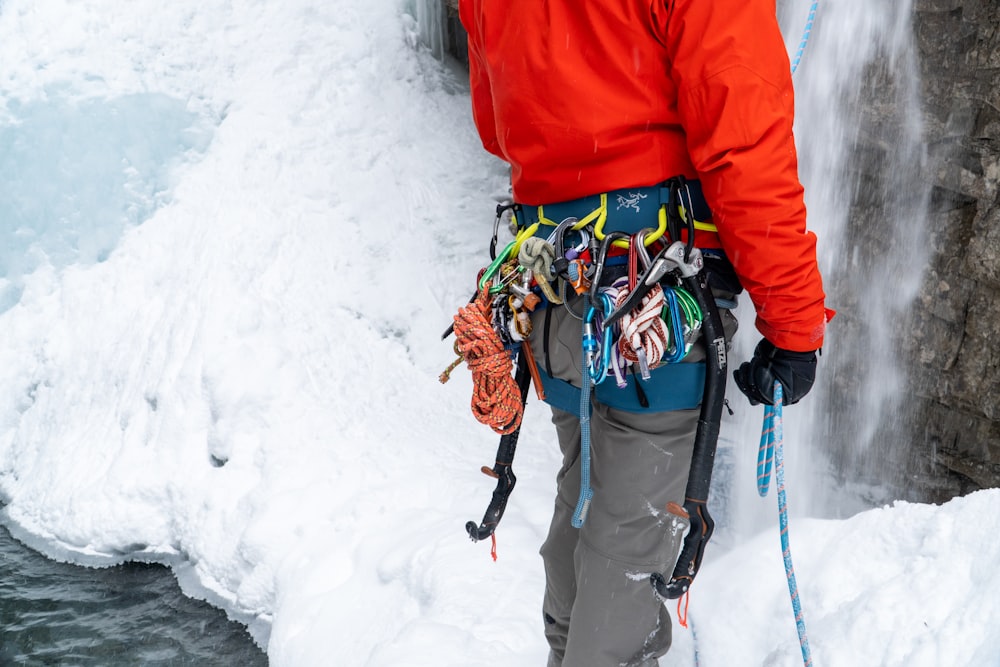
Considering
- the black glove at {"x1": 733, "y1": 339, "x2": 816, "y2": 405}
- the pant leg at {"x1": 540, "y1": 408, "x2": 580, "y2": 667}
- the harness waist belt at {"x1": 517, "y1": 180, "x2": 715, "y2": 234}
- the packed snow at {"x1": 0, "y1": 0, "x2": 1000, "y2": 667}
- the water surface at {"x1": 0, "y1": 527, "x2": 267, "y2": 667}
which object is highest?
the harness waist belt at {"x1": 517, "y1": 180, "x2": 715, "y2": 234}

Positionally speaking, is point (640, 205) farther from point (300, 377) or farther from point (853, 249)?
point (300, 377)

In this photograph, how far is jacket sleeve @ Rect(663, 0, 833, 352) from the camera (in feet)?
4.99

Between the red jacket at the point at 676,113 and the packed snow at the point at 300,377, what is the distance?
3.10 ft

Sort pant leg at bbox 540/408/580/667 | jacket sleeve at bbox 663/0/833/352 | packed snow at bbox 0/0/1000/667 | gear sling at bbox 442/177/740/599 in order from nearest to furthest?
1. jacket sleeve at bbox 663/0/833/352
2. gear sling at bbox 442/177/740/599
3. pant leg at bbox 540/408/580/667
4. packed snow at bbox 0/0/1000/667

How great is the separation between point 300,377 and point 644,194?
10.9 ft

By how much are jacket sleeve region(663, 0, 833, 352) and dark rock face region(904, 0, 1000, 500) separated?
110 inches

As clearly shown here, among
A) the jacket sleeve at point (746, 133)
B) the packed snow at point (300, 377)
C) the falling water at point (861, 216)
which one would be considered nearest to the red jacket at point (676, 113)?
the jacket sleeve at point (746, 133)

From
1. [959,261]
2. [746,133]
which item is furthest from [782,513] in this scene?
[959,261]

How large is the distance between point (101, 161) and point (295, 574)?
3.90 metres

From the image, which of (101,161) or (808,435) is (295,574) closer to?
(808,435)

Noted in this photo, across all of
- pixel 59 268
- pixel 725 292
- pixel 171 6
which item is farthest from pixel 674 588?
pixel 171 6

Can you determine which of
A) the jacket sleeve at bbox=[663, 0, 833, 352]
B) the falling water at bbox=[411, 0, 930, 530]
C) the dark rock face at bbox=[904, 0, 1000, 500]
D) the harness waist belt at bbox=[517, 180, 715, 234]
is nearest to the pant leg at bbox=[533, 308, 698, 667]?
the harness waist belt at bbox=[517, 180, 715, 234]

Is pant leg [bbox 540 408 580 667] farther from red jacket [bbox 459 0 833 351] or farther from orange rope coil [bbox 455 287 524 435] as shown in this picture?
red jacket [bbox 459 0 833 351]

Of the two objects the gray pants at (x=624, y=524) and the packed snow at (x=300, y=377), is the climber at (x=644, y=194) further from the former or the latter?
the packed snow at (x=300, y=377)
